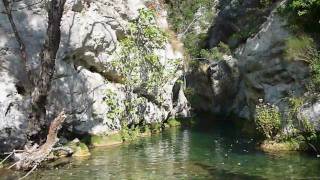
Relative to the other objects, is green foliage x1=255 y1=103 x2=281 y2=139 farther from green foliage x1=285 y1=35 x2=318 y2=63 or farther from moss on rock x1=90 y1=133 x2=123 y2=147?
moss on rock x1=90 y1=133 x2=123 y2=147

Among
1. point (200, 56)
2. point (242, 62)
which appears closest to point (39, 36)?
point (242, 62)

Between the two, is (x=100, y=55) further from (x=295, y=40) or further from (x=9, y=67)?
(x=295, y=40)

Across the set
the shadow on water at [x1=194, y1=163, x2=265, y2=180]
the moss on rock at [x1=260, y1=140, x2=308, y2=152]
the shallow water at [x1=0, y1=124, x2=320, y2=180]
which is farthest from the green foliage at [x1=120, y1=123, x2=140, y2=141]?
the shadow on water at [x1=194, y1=163, x2=265, y2=180]

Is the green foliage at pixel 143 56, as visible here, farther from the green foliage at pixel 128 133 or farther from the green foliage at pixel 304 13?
the green foliage at pixel 304 13

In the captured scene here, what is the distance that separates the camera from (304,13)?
805 inches

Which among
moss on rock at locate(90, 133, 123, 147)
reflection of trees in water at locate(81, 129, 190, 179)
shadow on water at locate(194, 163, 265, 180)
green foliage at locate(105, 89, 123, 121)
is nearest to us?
shadow on water at locate(194, 163, 265, 180)

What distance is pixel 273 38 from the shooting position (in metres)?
23.0

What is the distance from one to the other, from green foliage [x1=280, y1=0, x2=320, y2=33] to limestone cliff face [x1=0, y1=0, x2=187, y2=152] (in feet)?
34.8

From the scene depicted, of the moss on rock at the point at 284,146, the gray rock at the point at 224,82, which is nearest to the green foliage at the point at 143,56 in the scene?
the gray rock at the point at 224,82

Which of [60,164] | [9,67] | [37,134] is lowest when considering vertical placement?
[60,164]

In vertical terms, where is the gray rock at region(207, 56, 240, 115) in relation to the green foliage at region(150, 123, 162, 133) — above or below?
above

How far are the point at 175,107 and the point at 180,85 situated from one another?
1815 millimetres

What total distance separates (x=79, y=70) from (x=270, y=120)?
1056cm

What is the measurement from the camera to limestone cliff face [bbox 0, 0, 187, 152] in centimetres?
2136
